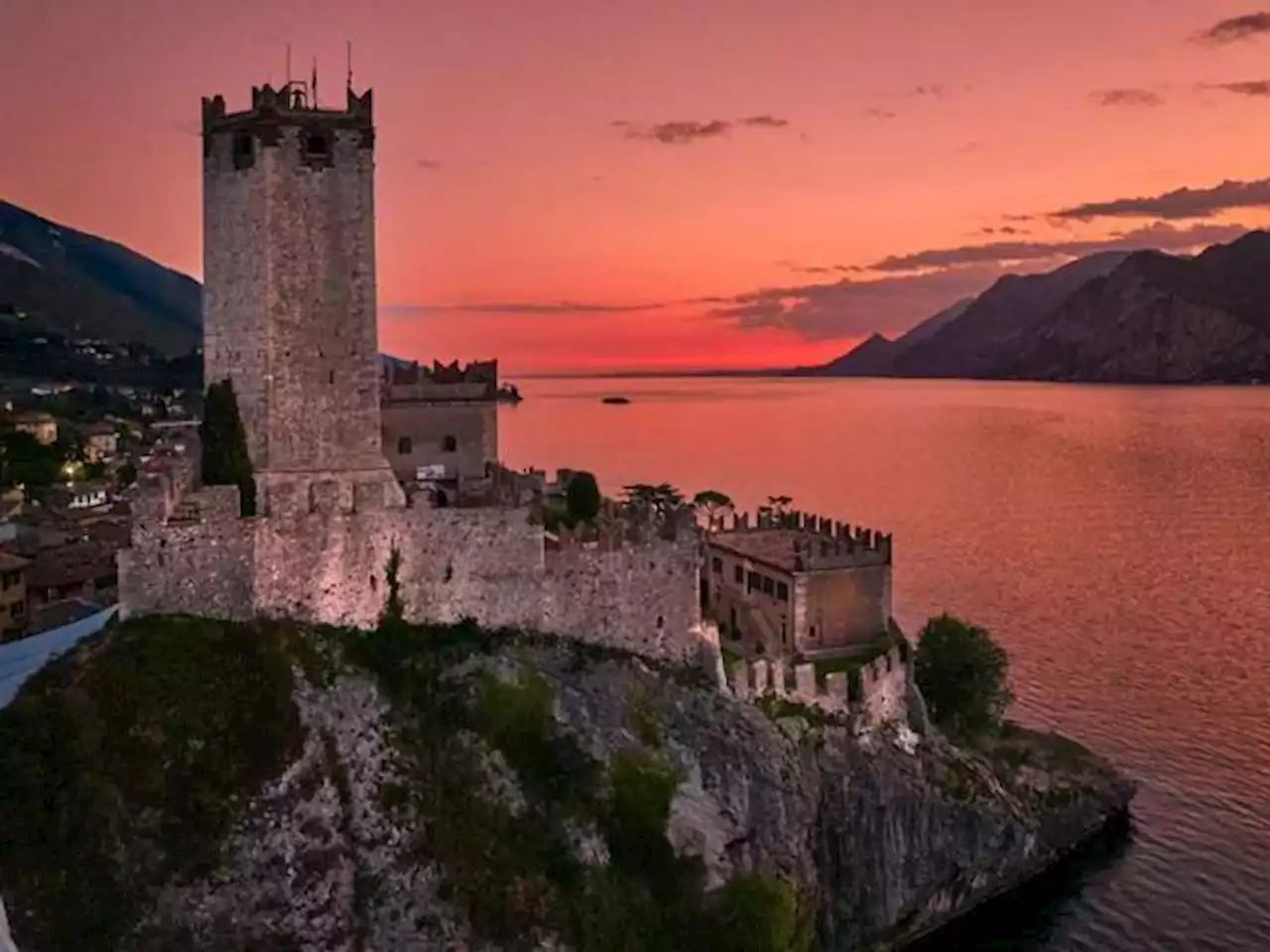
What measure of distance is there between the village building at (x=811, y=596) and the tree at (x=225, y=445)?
69.2 feet

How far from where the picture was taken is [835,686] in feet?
140

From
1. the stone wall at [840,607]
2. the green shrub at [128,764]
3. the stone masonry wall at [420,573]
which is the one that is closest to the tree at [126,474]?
the stone wall at [840,607]

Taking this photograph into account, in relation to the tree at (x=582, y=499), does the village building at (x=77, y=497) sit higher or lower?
lower

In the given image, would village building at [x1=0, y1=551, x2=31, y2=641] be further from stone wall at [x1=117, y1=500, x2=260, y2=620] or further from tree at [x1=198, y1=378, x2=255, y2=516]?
stone wall at [x1=117, y1=500, x2=260, y2=620]

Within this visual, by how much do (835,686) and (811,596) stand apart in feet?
23.4

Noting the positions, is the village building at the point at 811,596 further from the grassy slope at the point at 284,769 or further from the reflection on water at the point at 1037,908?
the grassy slope at the point at 284,769

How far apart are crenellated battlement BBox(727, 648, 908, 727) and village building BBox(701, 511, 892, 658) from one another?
3735 millimetres

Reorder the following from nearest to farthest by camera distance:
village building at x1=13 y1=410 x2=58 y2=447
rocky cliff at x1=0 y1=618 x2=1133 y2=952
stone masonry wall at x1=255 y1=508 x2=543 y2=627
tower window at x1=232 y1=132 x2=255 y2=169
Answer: rocky cliff at x1=0 y1=618 x2=1133 y2=952 → stone masonry wall at x1=255 y1=508 x2=543 y2=627 → tower window at x1=232 y1=132 x2=255 y2=169 → village building at x1=13 y1=410 x2=58 y2=447

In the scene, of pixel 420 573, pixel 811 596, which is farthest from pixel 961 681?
pixel 420 573

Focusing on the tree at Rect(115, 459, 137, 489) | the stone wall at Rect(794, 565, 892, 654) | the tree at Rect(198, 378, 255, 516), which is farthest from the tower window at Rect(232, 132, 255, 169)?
the tree at Rect(115, 459, 137, 489)

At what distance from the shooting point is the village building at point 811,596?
49156 mm

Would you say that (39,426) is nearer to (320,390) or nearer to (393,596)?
(320,390)

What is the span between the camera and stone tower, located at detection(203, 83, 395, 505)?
33.1 meters

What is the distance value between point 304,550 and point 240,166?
10079 millimetres
